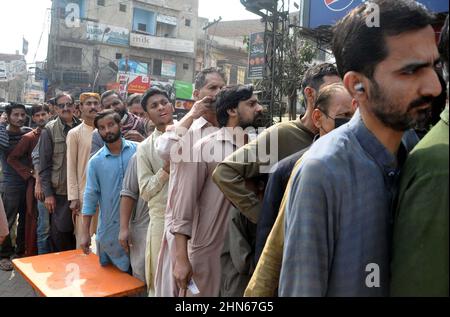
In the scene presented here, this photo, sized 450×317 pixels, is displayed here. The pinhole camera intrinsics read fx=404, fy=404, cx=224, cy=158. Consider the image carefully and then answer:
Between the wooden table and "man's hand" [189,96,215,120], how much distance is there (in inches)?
45.8

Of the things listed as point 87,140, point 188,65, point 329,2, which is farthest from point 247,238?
point 188,65

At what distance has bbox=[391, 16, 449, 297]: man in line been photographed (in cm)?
80

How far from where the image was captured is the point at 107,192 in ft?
10.1

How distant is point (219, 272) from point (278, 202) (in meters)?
0.68

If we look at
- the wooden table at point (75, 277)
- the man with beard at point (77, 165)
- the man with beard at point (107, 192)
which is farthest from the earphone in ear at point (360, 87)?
the man with beard at point (77, 165)

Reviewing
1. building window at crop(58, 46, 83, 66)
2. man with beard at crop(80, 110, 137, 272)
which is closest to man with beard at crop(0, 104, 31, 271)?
man with beard at crop(80, 110, 137, 272)

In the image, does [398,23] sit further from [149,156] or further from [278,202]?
[149,156]

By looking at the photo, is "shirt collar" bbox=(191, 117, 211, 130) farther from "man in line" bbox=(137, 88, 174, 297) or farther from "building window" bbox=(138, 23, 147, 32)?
"building window" bbox=(138, 23, 147, 32)

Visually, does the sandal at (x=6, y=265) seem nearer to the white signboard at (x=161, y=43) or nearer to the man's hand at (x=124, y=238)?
the man's hand at (x=124, y=238)

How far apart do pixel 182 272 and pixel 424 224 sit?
1.37 meters

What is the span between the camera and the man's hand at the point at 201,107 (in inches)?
92.5

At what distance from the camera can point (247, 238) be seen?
197 cm
